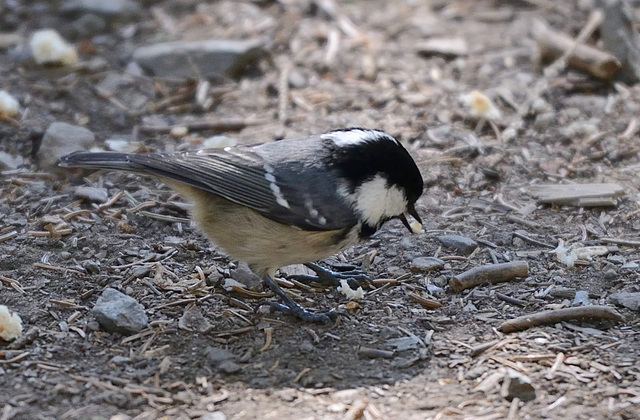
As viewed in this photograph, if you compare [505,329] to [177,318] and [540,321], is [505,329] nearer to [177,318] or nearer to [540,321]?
[540,321]

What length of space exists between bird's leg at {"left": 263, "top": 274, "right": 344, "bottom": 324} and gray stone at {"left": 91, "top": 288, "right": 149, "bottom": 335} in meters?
0.62

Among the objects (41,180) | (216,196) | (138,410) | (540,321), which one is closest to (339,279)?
(216,196)

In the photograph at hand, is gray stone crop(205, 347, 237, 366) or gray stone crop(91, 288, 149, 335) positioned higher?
gray stone crop(91, 288, 149, 335)

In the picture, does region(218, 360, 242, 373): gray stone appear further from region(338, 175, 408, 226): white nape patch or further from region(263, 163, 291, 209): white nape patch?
region(338, 175, 408, 226): white nape patch

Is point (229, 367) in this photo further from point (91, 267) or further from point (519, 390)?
point (519, 390)

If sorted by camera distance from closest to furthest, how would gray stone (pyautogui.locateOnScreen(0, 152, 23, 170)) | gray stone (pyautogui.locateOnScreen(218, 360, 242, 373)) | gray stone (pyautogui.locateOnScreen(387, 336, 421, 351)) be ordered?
gray stone (pyautogui.locateOnScreen(218, 360, 242, 373)) < gray stone (pyautogui.locateOnScreen(387, 336, 421, 351)) < gray stone (pyautogui.locateOnScreen(0, 152, 23, 170))

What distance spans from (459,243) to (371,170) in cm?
88

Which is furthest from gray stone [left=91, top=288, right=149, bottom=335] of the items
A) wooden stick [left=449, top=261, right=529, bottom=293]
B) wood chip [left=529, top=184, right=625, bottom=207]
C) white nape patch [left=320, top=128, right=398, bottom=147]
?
wood chip [left=529, top=184, right=625, bottom=207]

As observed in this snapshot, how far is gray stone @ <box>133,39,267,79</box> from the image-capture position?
6.25 m

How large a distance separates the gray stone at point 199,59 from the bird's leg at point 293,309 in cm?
268

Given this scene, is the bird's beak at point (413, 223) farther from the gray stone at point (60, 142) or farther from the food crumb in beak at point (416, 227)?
the gray stone at point (60, 142)

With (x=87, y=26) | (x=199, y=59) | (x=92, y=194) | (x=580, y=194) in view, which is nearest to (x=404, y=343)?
(x=580, y=194)

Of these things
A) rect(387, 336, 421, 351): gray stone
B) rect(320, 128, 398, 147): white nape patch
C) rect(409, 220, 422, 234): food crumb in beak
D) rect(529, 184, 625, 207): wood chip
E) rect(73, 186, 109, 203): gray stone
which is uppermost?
rect(320, 128, 398, 147): white nape patch

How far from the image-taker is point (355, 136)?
12.4 feet
